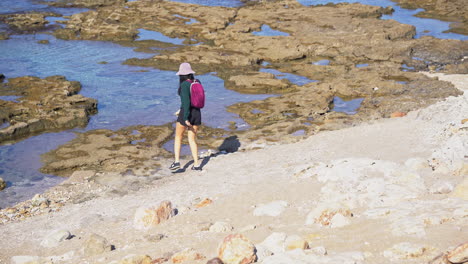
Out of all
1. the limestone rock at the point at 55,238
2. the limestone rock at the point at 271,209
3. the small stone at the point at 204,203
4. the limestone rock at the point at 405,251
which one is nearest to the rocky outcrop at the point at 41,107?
the limestone rock at the point at 55,238

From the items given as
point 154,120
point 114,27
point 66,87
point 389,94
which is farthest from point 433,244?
point 114,27

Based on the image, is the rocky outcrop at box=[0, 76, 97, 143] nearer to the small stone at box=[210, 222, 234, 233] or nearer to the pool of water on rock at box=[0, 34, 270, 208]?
the pool of water on rock at box=[0, 34, 270, 208]

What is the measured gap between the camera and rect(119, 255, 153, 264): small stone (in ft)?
15.7

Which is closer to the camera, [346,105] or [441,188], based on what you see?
[441,188]

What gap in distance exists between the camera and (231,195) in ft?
22.9

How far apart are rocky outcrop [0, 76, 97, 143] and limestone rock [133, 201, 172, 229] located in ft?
→ 23.1

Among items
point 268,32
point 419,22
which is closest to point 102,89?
point 268,32

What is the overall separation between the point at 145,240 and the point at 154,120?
306 inches

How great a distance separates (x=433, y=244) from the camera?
401cm

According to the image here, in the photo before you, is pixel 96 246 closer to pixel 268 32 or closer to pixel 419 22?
pixel 268 32

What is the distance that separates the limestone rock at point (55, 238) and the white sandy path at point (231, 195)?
90mm

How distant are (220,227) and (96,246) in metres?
1.40

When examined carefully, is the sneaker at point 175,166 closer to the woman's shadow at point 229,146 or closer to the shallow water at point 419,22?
the woman's shadow at point 229,146

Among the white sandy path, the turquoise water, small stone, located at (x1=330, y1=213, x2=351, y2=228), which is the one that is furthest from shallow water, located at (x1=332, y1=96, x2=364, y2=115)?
small stone, located at (x1=330, y1=213, x2=351, y2=228)
